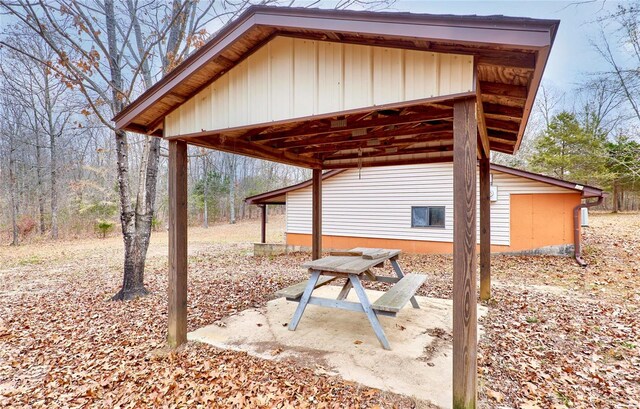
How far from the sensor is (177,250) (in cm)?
353

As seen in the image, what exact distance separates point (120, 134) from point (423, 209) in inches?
349

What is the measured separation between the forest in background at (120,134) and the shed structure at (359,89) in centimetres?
281

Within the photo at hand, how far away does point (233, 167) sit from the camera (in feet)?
88.8

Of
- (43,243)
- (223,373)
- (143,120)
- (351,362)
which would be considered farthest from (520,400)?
(43,243)

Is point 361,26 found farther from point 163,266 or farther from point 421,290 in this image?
point 163,266

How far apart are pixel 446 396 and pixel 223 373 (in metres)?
2.01

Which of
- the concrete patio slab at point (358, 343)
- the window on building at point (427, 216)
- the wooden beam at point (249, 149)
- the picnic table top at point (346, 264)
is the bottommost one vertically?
the concrete patio slab at point (358, 343)

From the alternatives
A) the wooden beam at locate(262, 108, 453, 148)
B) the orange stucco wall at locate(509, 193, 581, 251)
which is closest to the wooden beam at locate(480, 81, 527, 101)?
the wooden beam at locate(262, 108, 453, 148)

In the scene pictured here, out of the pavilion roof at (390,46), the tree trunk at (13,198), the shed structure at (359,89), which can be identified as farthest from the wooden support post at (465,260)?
the tree trunk at (13,198)

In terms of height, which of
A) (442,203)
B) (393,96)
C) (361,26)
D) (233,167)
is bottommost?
(442,203)

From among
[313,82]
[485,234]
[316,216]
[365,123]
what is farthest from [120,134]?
[485,234]

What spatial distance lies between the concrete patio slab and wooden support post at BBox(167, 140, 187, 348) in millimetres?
295

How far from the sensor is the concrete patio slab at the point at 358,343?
8.98 feet

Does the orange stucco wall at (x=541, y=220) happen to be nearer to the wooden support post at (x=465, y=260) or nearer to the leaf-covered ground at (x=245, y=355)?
the leaf-covered ground at (x=245, y=355)
